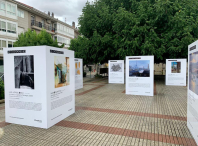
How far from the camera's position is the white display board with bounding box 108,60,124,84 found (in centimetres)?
1608

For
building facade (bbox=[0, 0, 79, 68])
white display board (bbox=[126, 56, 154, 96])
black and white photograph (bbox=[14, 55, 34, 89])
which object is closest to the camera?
black and white photograph (bbox=[14, 55, 34, 89])

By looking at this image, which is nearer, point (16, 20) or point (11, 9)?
point (11, 9)

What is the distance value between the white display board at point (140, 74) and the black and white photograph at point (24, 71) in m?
6.52

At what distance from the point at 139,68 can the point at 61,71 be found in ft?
19.2

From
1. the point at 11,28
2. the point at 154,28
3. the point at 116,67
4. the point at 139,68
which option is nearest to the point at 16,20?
the point at 11,28

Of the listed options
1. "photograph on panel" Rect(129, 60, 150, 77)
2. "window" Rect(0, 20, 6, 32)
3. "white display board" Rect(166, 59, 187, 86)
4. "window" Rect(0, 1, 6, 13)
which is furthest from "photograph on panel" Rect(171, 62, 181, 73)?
"window" Rect(0, 1, 6, 13)

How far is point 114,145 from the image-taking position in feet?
12.6

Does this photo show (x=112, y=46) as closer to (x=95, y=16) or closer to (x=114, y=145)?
(x=95, y=16)

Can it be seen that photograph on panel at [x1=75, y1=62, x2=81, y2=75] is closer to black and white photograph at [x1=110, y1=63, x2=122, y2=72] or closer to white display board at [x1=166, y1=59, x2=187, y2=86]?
black and white photograph at [x1=110, y1=63, x2=122, y2=72]

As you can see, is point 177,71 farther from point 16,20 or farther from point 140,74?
point 16,20

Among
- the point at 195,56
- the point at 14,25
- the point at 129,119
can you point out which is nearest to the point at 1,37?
the point at 14,25

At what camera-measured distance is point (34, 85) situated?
4.81 metres

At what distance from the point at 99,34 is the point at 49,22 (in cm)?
2308

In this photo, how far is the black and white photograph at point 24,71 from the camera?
483 cm
